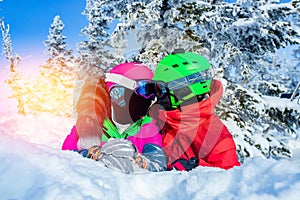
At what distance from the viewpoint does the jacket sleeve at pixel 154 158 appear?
79.4 inches

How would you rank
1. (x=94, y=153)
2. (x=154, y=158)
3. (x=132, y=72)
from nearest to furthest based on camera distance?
(x=94, y=153) < (x=154, y=158) < (x=132, y=72)

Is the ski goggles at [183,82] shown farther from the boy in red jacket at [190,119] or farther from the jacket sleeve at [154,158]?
the jacket sleeve at [154,158]

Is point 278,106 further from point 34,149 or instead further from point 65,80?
point 65,80

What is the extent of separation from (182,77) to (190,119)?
641 mm

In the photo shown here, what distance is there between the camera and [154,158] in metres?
2.18

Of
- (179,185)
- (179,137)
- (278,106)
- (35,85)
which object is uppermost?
(179,185)

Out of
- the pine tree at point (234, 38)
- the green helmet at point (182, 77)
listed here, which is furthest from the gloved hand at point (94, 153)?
the pine tree at point (234, 38)

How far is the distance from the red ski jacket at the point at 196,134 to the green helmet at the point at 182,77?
327 millimetres

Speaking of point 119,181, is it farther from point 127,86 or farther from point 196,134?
point 196,134

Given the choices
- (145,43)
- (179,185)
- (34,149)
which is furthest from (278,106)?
(34,149)


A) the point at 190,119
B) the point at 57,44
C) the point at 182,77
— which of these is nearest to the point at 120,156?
the point at 190,119

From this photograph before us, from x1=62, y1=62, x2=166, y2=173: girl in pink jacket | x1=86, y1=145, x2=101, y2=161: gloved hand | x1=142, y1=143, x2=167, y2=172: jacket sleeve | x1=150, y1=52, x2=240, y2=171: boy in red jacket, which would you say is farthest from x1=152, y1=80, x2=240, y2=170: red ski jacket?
x1=86, y1=145, x2=101, y2=161: gloved hand

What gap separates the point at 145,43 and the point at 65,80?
18.0m

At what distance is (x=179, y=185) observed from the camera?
1509 mm
